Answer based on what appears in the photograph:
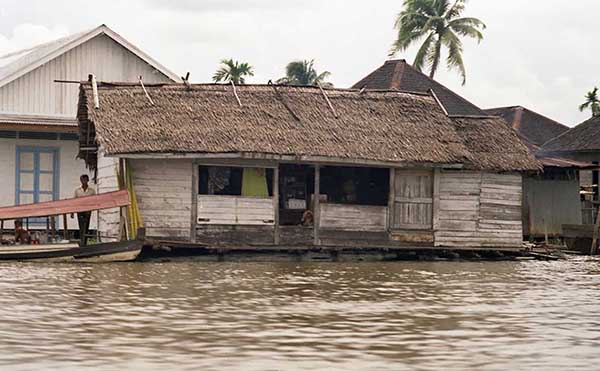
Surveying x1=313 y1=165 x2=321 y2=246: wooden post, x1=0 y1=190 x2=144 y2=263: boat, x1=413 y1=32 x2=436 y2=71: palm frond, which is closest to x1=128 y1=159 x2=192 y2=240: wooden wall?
x1=0 y1=190 x2=144 y2=263: boat

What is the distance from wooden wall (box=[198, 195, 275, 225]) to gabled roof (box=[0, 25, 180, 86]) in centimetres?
704

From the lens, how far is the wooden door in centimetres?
2195

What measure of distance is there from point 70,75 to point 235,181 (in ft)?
21.1

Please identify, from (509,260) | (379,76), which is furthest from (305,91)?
(379,76)

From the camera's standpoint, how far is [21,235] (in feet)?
71.1

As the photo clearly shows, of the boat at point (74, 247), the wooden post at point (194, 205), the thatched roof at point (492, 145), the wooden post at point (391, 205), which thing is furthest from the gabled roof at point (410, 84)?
the boat at point (74, 247)

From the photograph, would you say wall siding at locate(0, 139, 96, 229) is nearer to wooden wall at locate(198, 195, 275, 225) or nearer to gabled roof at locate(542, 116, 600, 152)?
wooden wall at locate(198, 195, 275, 225)

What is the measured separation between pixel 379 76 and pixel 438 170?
11171mm

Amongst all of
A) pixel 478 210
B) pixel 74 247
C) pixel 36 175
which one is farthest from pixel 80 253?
pixel 478 210

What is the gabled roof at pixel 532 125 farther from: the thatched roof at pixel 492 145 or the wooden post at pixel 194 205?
the wooden post at pixel 194 205

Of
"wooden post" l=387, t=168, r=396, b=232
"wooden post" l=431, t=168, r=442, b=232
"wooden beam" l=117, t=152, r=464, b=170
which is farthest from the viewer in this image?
"wooden post" l=431, t=168, r=442, b=232

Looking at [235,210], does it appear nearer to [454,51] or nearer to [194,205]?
[194,205]

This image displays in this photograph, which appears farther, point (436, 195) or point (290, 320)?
point (436, 195)

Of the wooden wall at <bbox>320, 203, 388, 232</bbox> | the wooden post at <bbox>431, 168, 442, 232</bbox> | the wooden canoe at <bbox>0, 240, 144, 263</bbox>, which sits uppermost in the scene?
the wooden post at <bbox>431, 168, 442, 232</bbox>
